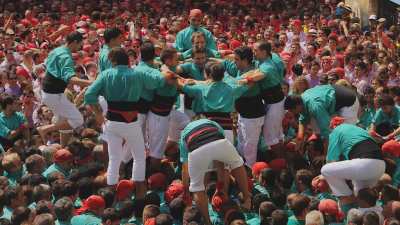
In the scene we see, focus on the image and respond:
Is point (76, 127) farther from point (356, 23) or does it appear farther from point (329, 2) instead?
point (329, 2)

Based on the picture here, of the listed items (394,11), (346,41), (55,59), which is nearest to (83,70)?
(55,59)

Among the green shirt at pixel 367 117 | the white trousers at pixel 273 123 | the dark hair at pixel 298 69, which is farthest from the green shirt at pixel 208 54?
the green shirt at pixel 367 117

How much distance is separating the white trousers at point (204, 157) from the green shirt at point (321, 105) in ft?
5.01

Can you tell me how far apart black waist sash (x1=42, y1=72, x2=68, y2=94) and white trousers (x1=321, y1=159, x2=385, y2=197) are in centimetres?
342

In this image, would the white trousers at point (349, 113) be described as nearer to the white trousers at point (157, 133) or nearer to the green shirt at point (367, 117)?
the green shirt at point (367, 117)

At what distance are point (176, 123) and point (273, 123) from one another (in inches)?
45.7

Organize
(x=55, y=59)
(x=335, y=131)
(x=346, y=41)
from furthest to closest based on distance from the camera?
(x=346, y=41) < (x=55, y=59) < (x=335, y=131)

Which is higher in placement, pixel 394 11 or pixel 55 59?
pixel 55 59

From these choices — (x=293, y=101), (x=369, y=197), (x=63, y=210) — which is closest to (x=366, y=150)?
(x=369, y=197)

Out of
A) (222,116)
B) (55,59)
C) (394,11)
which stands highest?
(55,59)

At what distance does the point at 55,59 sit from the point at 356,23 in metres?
8.40

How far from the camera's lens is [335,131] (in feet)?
22.4

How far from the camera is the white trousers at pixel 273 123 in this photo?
8.27m

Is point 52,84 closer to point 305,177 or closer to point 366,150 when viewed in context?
point 305,177
